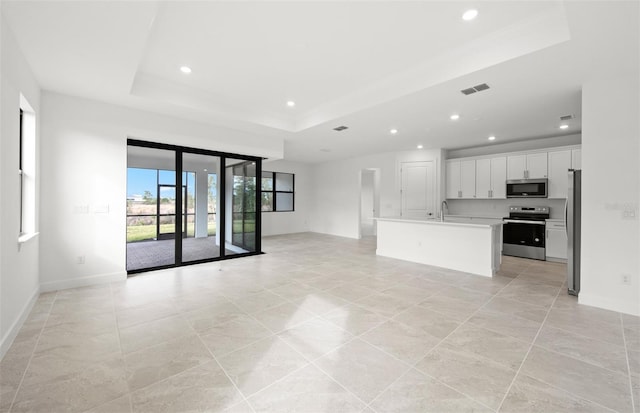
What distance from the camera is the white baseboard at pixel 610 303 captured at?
3.10m

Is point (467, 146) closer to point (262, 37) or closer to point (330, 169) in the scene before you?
point (330, 169)


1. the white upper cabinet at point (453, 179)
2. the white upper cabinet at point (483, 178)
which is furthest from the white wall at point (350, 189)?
the white upper cabinet at point (483, 178)

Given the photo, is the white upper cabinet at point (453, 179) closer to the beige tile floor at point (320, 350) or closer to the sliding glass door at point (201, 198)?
the beige tile floor at point (320, 350)

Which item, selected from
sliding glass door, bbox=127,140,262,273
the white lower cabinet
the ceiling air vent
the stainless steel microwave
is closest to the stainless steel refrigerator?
the ceiling air vent

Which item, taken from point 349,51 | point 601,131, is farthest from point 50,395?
point 601,131

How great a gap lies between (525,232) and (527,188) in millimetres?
1002

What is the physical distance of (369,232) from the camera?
10922 millimetres

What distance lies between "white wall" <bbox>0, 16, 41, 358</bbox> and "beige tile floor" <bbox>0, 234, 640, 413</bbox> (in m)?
0.22

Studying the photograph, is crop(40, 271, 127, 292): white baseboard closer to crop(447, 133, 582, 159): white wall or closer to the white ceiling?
the white ceiling

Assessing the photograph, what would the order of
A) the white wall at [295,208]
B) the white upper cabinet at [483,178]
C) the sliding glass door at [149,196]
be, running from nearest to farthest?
the sliding glass door at [149,196], the white upper cabinet at [483,178], the white wall at [295,208]

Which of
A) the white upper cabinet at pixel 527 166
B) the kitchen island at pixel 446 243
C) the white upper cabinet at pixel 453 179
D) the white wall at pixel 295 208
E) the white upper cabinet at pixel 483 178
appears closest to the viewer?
the kitchen island at pixel 446 243

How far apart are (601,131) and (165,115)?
630cm

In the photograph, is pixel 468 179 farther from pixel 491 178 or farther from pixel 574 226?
pixel 574 226

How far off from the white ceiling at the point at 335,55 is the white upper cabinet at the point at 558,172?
4.13ft
